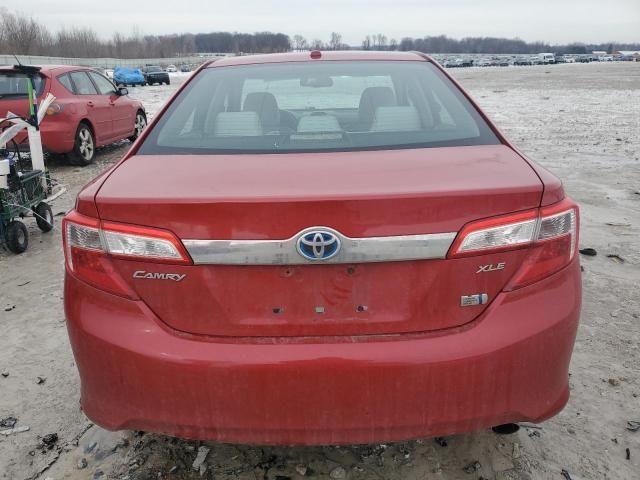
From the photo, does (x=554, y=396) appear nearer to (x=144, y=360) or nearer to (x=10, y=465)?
(x=144, y=360)

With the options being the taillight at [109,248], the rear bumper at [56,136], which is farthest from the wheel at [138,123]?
the taillight at [109,248]

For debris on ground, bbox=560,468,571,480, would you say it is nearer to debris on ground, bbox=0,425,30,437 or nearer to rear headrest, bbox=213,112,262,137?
rear headrest, bbox=213,112,262,137

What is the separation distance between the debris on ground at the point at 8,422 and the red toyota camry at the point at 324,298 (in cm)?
105

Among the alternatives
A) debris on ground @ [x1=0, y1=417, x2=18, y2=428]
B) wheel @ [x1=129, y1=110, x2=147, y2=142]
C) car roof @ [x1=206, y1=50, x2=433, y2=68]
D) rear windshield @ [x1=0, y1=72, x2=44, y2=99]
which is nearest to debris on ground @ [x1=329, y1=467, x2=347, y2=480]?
debris on ground @ [x1=0, y1=417, x2=18, y2=428]

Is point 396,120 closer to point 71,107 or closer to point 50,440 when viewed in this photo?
point 50,440

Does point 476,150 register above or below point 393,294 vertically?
above

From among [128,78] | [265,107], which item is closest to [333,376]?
[265,107]

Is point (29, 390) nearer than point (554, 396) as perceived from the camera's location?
No

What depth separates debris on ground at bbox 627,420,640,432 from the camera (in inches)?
103

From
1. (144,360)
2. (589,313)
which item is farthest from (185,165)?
(589,313)

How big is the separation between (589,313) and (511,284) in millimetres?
2281

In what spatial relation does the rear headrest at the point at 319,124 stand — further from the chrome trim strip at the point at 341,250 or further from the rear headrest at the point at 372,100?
the chrome trim strip at the point at 341,250

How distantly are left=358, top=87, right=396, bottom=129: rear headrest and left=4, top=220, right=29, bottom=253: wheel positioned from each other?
12.4 feet

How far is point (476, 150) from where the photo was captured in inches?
85.6
